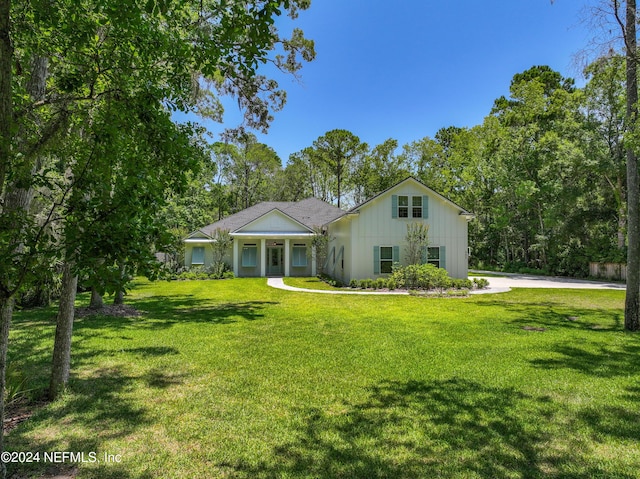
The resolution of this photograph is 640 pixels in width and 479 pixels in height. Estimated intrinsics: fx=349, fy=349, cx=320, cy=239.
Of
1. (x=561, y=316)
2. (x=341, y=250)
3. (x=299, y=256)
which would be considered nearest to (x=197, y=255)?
(x=299, y=256)

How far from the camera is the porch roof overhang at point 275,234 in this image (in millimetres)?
22722

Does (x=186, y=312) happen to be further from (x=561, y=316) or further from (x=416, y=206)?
(x=416, y=206)

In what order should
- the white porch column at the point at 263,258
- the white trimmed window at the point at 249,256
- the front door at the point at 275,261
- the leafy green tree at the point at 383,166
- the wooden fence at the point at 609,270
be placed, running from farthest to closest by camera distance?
1. the leafy green tree at the point at 383,166
2. the front door at the point at 275,261
3. the white trimmed window at the point at 249,256
4. the white porch column at the point at 263,258
5. the wooden fence at the point at 609,270

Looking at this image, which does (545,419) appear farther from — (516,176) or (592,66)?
(516,176)

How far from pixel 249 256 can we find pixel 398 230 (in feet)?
35.9

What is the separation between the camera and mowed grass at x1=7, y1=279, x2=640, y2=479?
9.93 feet

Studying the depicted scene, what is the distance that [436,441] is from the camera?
334 centimetres

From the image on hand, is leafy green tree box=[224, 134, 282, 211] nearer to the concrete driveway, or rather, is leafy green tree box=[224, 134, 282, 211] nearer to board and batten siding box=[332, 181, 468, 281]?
board and batten siding box=[332, 181, 468, 281]

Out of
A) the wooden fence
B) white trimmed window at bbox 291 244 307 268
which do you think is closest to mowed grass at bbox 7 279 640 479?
the wooden fence

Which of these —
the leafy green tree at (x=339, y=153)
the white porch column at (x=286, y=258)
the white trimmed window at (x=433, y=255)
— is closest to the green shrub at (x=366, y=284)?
the white trimmed window at (x=433, y=255)

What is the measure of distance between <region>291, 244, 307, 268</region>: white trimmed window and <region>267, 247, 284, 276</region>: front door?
4.04ft

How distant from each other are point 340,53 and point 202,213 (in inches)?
778

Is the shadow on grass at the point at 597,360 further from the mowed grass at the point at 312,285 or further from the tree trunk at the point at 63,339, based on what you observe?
the mowed grass at the point at 312,285

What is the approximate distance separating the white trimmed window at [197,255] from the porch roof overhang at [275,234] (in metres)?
3.34
